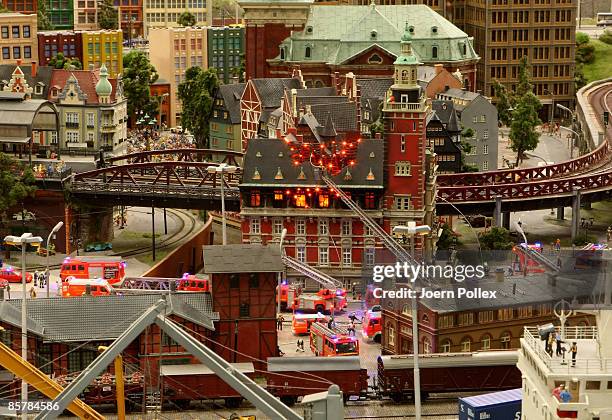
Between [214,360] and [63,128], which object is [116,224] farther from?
[214,360]

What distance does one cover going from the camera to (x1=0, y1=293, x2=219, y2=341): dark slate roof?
399ft

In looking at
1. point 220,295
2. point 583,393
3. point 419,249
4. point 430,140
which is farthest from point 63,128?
point 583,393

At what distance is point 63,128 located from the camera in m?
193

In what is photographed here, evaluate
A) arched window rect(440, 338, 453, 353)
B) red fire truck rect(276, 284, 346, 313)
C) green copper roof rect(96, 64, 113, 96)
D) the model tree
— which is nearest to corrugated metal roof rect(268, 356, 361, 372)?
arched window rect(440, 338, 453, 353)

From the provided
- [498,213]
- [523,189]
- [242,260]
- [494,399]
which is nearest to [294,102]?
[498,213]

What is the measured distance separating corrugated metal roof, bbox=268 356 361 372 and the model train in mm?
56

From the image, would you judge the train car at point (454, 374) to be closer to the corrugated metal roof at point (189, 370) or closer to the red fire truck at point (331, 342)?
the corrugated metal roof at point (189, 370)

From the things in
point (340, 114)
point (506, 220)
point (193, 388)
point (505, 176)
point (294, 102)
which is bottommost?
point (193, 388)

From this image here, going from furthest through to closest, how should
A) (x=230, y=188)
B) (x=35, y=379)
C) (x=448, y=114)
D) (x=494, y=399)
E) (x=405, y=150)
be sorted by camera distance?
(x=448, y=114), (x=230, y=188), (x=405, y=150), (x=494, y=399), (x=35, y=379)

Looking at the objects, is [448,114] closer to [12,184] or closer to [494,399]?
[12,184]

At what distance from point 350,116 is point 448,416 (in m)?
57.0

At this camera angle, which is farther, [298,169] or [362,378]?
[298,169]

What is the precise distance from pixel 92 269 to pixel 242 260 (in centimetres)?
3234

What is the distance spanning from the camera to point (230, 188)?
565ft
